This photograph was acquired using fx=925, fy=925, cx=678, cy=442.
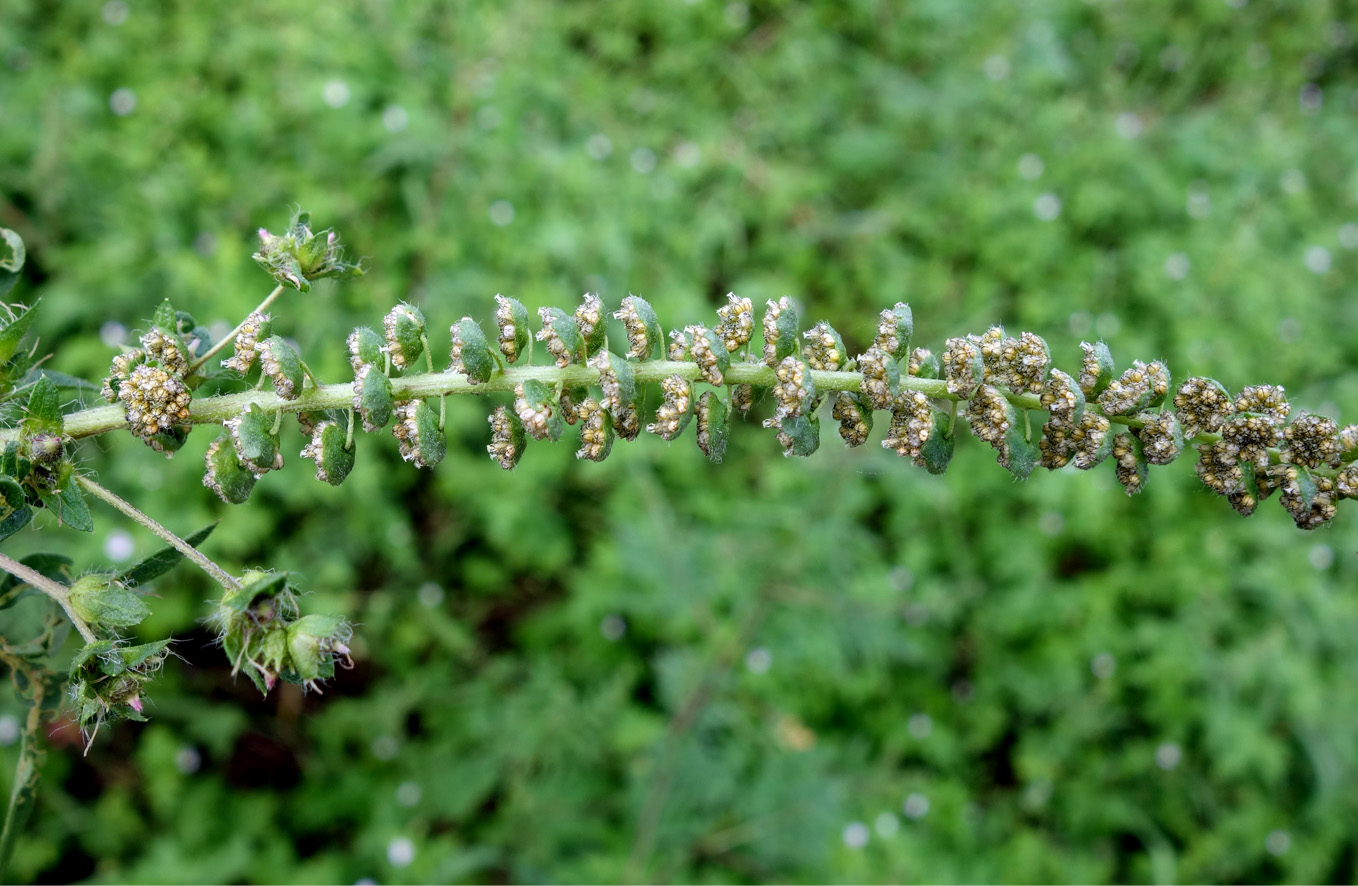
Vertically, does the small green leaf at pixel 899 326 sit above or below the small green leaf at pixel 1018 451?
above

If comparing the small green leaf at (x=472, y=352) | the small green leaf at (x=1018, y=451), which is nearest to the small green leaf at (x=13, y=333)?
the small green leaf at (x=472, y=352)

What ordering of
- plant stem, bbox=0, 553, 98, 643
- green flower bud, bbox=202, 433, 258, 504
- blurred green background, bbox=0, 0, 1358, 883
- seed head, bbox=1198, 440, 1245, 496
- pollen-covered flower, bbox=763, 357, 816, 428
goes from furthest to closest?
blurred green background, bbox=0, 0, 1358, 883 < seed head, bbox=1198, 440, 1245, 496 < pollen-covered flower, bbox=763, 357, 816, 428 < green flower bud, bbox=202, 433, 258, 504 < plant stem, bbox=0, 553, 98, 643

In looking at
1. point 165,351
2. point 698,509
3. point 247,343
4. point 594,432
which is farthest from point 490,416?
point 698,509

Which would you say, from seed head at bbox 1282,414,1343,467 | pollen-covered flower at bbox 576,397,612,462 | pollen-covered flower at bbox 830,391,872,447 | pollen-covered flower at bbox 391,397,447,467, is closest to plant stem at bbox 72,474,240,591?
pollen-covered flower at bbox 391,397,447,467

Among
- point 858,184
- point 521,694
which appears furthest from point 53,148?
point 858,184

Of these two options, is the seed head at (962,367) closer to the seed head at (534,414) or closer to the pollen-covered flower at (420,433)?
the seed head at (534,414)

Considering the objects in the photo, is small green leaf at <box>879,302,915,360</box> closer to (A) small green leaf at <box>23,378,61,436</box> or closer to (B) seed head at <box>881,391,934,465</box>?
(B) seed head at <box>881,391,934,465</box>
